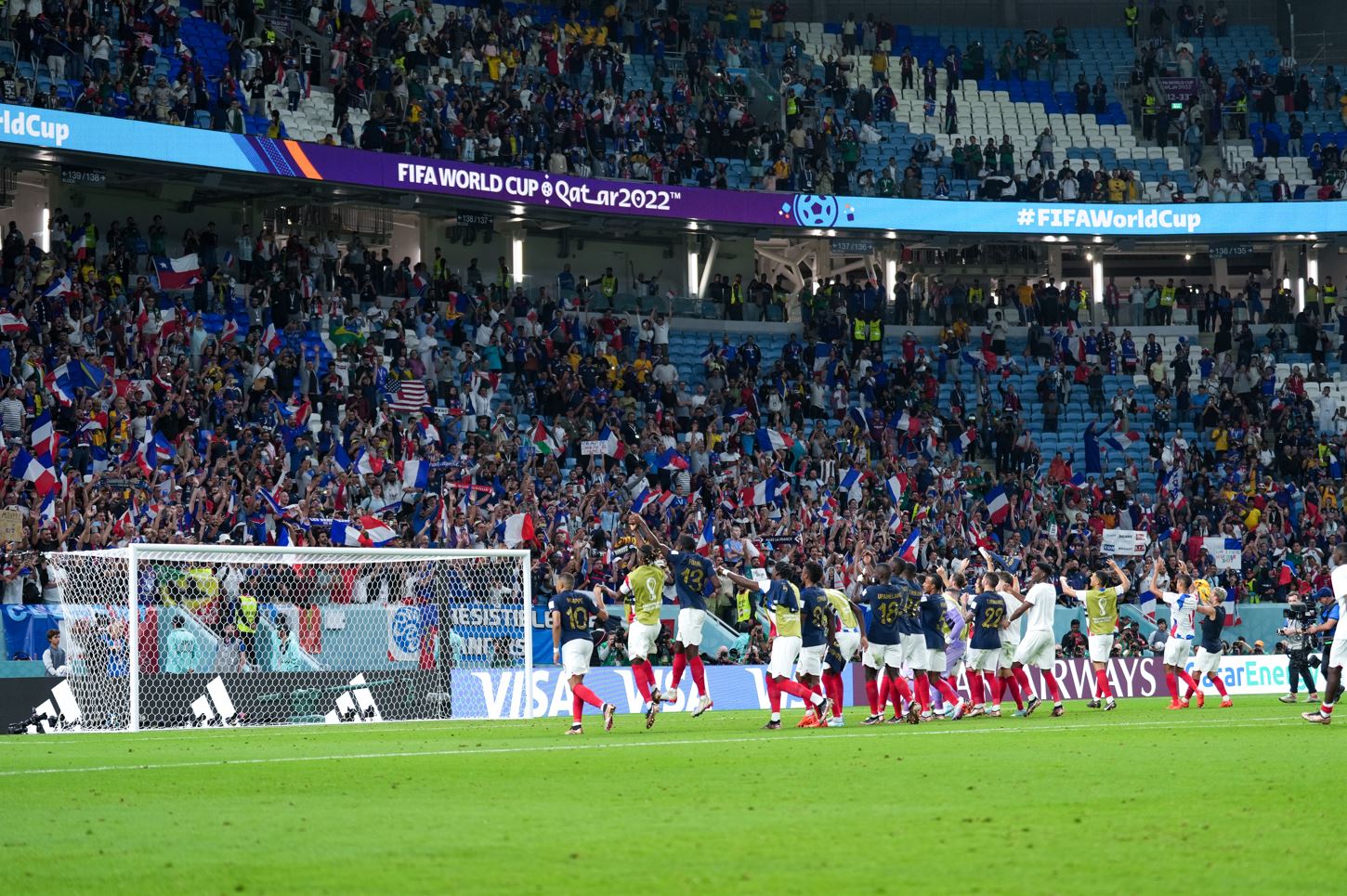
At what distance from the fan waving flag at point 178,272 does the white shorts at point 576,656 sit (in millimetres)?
18592

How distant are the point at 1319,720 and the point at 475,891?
14.9m

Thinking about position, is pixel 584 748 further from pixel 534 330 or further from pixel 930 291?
pixel 930 291

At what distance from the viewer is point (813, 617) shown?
73.9 ft

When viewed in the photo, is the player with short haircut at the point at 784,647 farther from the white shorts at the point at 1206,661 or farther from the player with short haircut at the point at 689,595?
the white shorts at the point at 1206,661

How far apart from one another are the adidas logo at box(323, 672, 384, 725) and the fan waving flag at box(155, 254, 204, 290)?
43.9 feet

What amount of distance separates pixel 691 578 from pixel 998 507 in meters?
22.0

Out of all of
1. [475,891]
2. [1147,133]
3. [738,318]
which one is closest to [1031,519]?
[738,318]

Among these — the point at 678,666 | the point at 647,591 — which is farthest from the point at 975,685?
the point at 647,591

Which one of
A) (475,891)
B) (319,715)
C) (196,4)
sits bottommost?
(319,715)

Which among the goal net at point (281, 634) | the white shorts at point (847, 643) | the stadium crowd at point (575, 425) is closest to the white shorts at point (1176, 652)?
the white shorts at point (847, 643)

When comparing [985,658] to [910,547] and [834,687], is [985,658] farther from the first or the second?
[910,547]

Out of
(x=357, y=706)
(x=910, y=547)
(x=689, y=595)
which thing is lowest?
(x=357, y=706)

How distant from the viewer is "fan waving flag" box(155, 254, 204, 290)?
38000 mm

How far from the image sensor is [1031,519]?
43.3 metres
